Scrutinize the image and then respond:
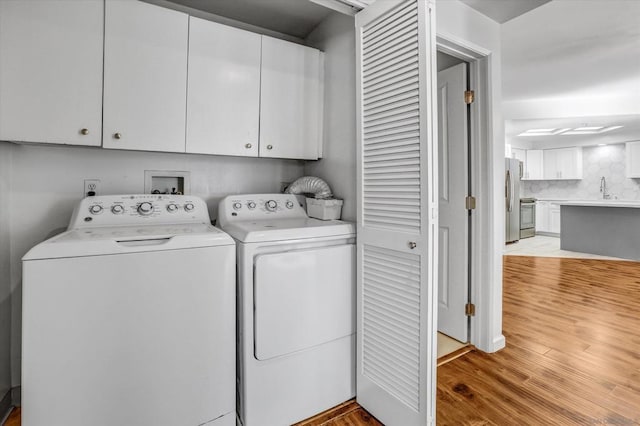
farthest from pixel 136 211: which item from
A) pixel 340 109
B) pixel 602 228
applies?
pixel 602 228

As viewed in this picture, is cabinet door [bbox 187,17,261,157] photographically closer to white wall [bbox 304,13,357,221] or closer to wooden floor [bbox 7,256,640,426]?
white wall [bbox 304,13,357,221]

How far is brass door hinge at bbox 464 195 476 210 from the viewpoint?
233 cm

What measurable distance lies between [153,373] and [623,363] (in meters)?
2.82

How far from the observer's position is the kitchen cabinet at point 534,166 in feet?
27.1

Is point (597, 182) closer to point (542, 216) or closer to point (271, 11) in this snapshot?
point (542, 216)

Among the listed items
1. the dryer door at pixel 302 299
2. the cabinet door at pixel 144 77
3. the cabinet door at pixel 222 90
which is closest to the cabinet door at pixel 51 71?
the cabinet door at pixel 144 77

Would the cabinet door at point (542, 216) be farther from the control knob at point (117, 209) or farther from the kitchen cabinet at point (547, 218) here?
the control knob at point (117, 209)

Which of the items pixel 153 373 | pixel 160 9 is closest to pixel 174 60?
pixel 160 9

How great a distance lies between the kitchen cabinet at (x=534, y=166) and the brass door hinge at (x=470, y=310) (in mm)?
7367

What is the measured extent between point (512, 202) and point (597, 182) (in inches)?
106

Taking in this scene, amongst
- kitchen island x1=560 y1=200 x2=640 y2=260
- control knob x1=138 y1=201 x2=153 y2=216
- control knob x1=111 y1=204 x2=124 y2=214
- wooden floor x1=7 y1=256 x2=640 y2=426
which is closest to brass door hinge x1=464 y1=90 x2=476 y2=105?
wooden floor x1=7 y1=256 x2=640 y2=426

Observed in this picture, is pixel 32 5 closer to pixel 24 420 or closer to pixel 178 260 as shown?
pixel 178 260

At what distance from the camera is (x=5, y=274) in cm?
167

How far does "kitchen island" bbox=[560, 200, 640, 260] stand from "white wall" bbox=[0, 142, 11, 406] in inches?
290
